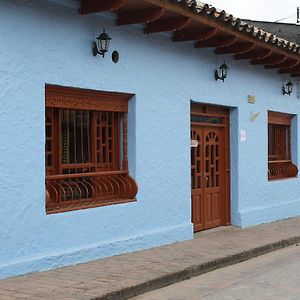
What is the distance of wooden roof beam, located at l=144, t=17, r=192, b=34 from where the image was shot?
902cm

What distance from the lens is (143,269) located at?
7715mm

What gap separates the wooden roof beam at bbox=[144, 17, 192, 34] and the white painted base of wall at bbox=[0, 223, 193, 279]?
3104mm

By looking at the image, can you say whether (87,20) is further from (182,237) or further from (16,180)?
(182,237)

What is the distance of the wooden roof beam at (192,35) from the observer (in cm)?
977

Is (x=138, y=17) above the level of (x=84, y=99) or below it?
above

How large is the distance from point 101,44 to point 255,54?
4.53 m

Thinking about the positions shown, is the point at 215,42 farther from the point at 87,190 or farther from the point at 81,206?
the point at 81,206

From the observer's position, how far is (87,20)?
8.22m

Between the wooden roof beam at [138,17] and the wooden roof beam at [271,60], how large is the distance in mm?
4468

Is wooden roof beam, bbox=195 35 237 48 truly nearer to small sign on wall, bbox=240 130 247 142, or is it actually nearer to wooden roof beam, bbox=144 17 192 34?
wooden roof beam, bbox=144 17 192 34

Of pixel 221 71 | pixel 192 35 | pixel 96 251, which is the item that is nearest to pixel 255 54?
pixel 221 71

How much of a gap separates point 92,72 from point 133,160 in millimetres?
1589

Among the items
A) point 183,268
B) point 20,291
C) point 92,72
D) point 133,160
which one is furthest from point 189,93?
point 20,291

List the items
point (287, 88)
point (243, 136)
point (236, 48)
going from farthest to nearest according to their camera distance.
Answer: point (287, 88), point (243, 136), point (236, 48)
